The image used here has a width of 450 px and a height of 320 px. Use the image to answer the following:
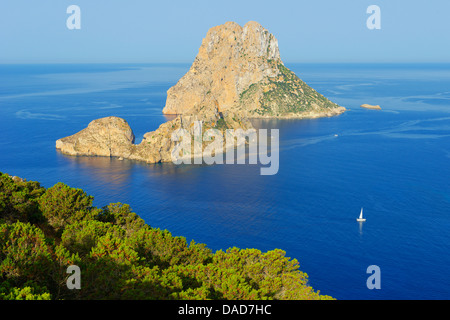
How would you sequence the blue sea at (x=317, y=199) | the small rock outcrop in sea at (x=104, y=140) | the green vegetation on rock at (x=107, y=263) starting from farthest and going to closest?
1. the small rock outcrop in sea at (x=104, y=140)
2. the blue sea at (x=317, y=199)
3. the green vegetation on rock at (x=107, y=263)

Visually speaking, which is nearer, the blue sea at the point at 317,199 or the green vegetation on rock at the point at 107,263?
the green vegetation on rock at the point at 107,263

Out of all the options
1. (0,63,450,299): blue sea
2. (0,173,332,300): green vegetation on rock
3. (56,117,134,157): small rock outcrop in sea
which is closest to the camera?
(0,173,332,300): green vegetation on rock

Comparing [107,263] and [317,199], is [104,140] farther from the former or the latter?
[107,263]

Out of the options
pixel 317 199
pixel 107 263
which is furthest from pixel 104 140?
pixel 107 263

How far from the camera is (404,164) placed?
121625mm

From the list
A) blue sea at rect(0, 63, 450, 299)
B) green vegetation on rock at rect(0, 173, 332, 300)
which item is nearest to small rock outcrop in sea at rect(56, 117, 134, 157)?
blue sea at rect(0, 63, 450, 299)

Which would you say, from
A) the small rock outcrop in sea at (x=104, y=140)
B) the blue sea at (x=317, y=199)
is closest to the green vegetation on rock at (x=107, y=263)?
the blue sea at (x=317, y=199)

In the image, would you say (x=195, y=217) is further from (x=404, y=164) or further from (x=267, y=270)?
(x=404, y=164)

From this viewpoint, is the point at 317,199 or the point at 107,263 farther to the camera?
the point at 317,199

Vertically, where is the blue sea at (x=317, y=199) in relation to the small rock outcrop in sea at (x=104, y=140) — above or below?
below

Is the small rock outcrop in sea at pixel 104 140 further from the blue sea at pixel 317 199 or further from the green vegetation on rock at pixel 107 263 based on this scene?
the green vegetation on rock at pixel 107 263

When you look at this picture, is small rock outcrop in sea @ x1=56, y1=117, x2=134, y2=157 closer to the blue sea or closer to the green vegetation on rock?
the blue sea

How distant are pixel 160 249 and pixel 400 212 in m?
63.5
